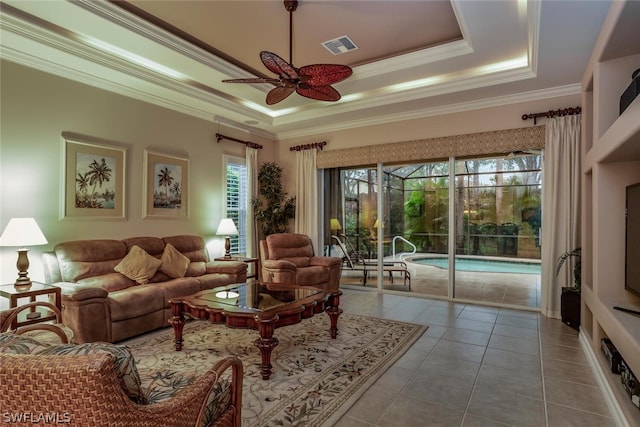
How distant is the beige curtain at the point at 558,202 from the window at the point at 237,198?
185 inches

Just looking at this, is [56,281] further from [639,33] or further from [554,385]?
[639,33]

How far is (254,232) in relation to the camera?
622 cm

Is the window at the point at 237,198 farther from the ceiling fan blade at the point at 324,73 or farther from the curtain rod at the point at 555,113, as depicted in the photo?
the curtain rod at the point at 555,113

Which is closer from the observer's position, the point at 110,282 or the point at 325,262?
the point at 110,282

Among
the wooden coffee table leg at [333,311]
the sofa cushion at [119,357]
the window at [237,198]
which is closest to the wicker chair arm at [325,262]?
the window at [237,198]

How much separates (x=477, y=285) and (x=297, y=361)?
12.1 feet

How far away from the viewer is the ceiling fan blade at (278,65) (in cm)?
275

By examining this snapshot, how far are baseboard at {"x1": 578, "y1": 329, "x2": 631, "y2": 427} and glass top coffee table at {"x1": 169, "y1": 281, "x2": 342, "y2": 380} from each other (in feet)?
7.17

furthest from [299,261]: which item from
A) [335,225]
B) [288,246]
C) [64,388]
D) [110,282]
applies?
[64,388]

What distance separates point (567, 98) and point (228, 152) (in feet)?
16.5

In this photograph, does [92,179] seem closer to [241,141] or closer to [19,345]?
[241,141]

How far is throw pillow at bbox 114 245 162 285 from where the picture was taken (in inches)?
153

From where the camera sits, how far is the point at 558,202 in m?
4.34

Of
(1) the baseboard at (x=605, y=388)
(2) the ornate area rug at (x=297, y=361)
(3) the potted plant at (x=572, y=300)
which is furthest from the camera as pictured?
(3) the potted plant at (x=572, y=300)
